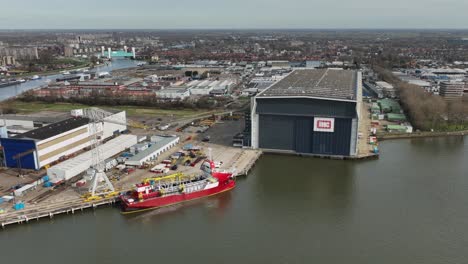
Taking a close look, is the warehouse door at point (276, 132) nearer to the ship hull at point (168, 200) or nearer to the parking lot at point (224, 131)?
the parking lot at point (224, 131)

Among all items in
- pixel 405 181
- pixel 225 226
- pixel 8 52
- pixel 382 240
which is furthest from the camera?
pixel 8 52

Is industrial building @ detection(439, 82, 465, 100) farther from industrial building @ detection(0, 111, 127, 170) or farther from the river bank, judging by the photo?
industrial building @ detection(0, 111, 127, 170)

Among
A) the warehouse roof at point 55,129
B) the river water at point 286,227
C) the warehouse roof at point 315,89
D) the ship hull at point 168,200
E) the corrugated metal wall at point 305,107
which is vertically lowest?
the river water at point 286,227

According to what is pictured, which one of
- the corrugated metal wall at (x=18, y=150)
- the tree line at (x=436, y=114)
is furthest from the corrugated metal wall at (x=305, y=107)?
the corrugated metal wall at (x=18, y=150)

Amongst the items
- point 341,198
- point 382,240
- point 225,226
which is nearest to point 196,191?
point 225,226

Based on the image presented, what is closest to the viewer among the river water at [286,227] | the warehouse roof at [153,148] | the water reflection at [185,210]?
the river water at [286,227]

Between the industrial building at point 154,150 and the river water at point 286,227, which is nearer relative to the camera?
the river water at point 286,227

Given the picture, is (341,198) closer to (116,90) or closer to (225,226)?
(225,226)
